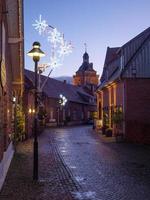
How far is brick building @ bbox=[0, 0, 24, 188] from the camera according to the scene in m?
12.6

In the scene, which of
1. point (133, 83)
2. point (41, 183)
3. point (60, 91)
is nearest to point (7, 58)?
point (41, 183)

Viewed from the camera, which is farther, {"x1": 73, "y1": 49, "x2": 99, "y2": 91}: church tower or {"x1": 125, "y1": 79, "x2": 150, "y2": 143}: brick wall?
{"x1": 73, "y1": 49, "x2": 99, "y2": 91}: church tower

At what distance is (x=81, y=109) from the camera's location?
83875mm

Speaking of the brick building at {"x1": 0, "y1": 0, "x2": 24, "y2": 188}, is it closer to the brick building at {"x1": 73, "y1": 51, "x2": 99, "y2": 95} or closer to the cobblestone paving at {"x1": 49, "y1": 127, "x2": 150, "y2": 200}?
the cobblestone paving at {"x1": 49, "y1": 127, "x2": 150, "y2": 200}

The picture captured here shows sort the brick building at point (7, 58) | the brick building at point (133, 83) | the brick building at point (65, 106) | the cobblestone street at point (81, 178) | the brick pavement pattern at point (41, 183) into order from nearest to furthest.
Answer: the brick pavement pattern at point (41, 183) < the cobblestone street at point (81, 178) < the brick building at point (7, 58) < the brick building at point (133, 83) < the brick building at point (65, 106)

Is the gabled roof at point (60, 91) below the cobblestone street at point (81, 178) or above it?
above

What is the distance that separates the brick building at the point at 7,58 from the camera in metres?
12.6

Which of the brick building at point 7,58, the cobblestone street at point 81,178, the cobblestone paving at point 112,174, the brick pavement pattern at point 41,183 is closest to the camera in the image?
the brick pavement pattern at point 41,183

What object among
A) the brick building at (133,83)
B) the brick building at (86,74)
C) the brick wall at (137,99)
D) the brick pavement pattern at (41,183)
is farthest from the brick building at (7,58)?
the brick building at (86,74)

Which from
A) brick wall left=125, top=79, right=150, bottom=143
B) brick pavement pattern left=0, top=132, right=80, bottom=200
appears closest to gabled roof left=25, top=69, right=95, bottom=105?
brick wall left=125, top=79, right=150, bottom=143

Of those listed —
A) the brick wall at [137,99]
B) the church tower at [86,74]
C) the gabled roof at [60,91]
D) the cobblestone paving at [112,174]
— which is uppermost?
the church tower at [86,74]

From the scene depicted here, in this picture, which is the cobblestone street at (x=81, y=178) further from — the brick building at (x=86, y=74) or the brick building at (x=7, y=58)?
the brick building at (x=86, y=74)

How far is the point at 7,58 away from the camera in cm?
1738

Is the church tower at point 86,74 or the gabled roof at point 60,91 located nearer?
the gabled roof at point 60,91
